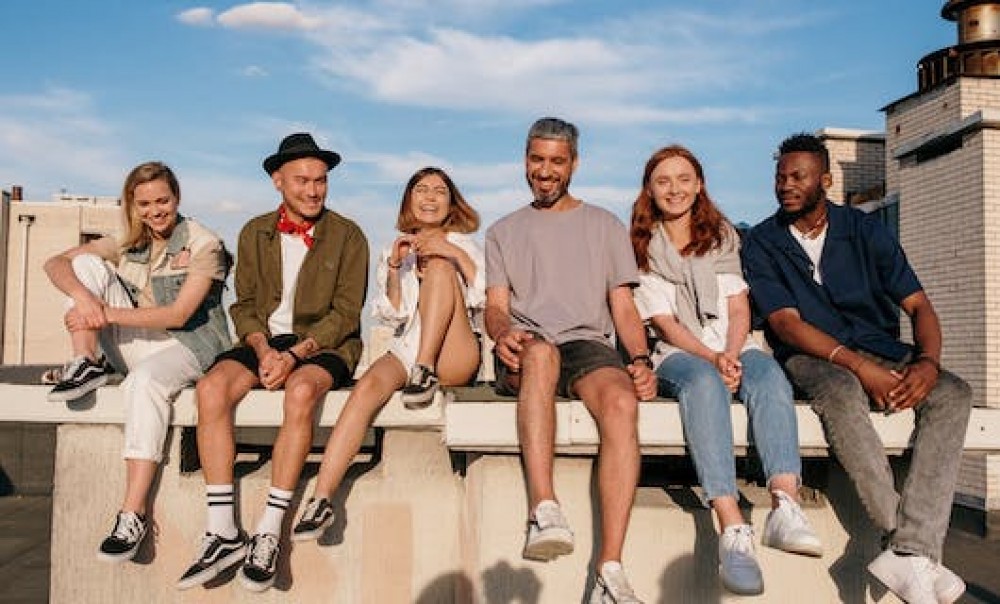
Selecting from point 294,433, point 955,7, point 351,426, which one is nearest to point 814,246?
point 351,426

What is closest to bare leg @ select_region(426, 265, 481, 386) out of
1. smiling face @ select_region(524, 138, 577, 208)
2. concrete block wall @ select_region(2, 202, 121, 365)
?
smiling face @ select_region(524, 138, 577, 208)

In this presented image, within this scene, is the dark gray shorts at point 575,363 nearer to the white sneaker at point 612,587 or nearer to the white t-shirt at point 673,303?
the white t-shirt at point 673,303

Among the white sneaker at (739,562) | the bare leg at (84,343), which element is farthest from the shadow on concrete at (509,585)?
the bare leg at (84,343)

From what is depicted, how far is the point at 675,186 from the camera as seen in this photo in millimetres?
4246

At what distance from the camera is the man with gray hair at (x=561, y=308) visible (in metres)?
3.51

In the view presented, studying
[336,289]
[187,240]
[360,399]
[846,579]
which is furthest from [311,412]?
[846,579]

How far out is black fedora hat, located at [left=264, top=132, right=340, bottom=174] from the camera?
4.36 metres

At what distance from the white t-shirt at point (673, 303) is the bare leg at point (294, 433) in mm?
1555

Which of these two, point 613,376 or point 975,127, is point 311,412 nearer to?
point 613,376

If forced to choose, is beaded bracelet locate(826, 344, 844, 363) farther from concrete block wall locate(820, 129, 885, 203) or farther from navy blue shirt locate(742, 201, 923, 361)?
concrete block wall locate(820, 129, 885, 203)

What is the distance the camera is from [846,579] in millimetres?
3971

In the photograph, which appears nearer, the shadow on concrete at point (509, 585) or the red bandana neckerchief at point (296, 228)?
the shadow on concrete at point (509, 585)

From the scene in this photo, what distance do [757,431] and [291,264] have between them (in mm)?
2330

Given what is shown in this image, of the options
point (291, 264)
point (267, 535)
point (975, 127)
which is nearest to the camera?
point (267, 535)
